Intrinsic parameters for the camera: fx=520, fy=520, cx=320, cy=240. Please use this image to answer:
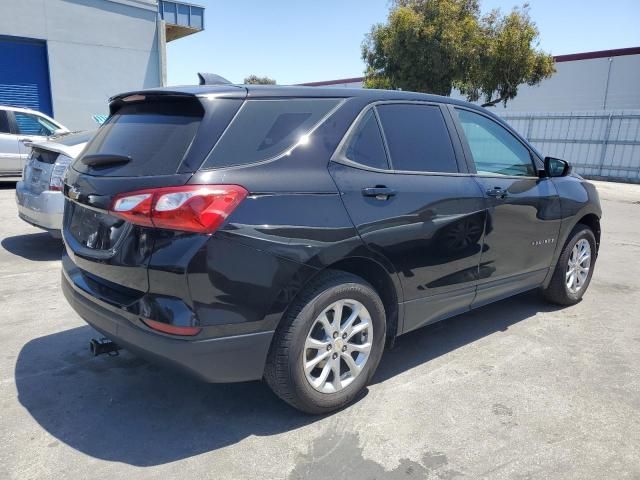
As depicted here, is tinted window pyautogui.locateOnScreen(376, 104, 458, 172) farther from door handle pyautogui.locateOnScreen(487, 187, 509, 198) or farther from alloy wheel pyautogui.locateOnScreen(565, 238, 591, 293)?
alloy wheel pyautogui.locateOnScreen(565, 238, 591, 293)

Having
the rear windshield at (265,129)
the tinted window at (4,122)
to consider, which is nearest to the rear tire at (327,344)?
the rear windshield at (265,129)

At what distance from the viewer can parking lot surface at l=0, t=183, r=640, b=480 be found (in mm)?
2543

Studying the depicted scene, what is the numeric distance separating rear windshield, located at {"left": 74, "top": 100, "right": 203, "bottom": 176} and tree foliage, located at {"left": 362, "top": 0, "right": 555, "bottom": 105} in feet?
62.5

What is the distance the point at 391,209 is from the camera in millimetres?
3043

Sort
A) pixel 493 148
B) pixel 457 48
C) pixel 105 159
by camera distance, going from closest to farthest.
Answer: pixel 105 159 → pixel 493 148 → pixel 457 48

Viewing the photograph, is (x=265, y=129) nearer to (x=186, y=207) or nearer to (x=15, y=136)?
(x=186, y=207)

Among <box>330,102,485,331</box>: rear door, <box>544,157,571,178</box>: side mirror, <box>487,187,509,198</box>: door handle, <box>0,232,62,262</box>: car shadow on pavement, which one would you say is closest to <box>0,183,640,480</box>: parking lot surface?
<box>330,102,485,331</box>: rear door

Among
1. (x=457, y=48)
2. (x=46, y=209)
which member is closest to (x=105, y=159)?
(x=46, y=209)

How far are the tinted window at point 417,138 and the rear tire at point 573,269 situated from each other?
5.97 ft

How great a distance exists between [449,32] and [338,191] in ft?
63.0

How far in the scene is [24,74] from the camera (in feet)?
52.9

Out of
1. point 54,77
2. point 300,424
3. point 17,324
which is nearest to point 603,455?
point 300,424

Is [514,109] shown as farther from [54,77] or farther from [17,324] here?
[17,324]

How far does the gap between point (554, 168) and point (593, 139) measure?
19.3 metres
